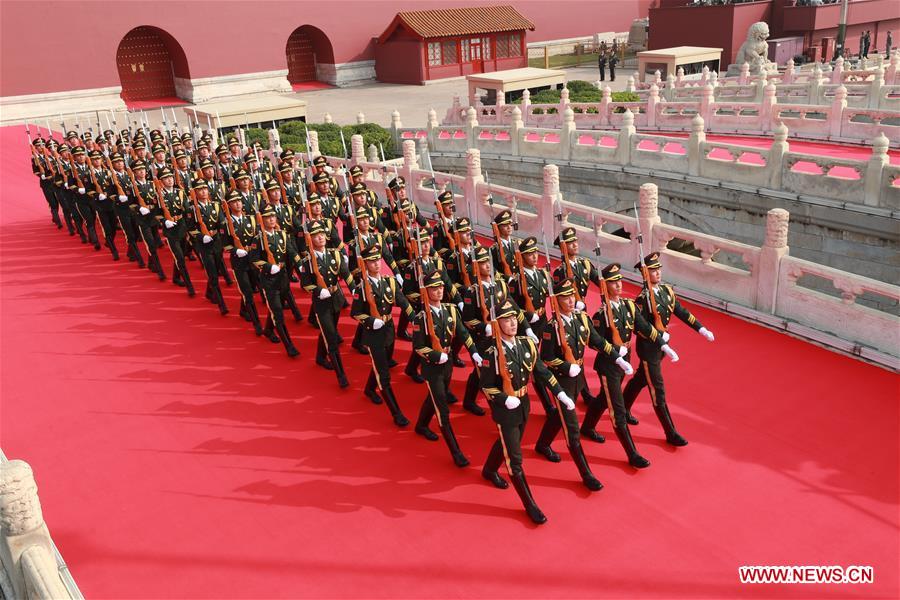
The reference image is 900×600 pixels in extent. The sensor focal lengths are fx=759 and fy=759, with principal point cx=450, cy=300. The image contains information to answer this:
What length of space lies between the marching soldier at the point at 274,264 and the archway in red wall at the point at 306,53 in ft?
85.8

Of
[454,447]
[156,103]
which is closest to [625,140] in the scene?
[454,447]

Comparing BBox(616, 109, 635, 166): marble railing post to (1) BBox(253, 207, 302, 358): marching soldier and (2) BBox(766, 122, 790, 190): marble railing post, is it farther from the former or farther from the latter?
(1) BBox(253, 207, 302, 358): marching soldier

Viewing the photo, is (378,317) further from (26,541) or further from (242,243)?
(26,541)

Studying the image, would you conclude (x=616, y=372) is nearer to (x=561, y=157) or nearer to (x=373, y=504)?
(x=373, y=504)

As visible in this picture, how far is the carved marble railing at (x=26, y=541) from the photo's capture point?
4199 millimetres

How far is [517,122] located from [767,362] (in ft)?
31.1

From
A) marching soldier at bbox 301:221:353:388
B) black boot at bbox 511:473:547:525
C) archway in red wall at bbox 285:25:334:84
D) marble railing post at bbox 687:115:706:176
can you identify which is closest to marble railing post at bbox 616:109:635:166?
marble railing post at bbox 687:115:706:176

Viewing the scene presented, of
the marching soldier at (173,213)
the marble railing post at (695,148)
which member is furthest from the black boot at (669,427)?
the marble railing post at (695,148)

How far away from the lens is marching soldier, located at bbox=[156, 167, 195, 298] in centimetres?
1005

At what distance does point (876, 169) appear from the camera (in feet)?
34.2

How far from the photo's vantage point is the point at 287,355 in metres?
8.46

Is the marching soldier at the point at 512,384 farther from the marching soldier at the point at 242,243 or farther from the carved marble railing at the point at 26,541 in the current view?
the marching soldier at the point at 242,243

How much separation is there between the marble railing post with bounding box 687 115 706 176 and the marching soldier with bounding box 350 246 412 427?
7.87m

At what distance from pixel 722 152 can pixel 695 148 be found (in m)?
2.15
